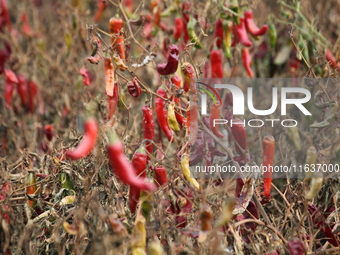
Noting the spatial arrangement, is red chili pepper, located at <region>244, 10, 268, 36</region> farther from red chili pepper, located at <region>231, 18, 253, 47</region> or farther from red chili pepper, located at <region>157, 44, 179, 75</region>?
red chili pepper, located at <region>157, 44, 179, 75</region>

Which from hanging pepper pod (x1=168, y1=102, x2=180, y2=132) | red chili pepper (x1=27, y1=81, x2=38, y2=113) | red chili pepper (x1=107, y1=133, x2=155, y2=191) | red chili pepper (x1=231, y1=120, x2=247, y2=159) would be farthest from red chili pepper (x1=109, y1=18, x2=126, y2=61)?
red chili pepper (x1=27, y1=81, x2=38, y2=113)

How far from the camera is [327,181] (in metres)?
2.87

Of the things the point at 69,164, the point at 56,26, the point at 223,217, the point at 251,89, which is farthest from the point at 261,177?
the point at 56,26

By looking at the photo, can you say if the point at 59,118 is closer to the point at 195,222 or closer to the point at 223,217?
the point at 195,222

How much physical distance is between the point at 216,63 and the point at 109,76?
1164mm

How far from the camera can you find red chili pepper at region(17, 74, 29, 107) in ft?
14.0

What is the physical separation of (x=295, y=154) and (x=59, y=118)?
6.21 feet

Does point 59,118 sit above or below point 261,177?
below

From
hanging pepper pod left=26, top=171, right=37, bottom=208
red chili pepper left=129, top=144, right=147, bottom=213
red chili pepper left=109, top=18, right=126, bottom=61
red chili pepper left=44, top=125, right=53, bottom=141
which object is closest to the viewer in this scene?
red chili pepper left=129, top=144, right=147, bottom=213

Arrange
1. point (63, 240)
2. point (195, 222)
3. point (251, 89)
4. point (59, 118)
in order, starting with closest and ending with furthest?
point (195, 222), point (63, 240), point (59, 118), point (251, 89)

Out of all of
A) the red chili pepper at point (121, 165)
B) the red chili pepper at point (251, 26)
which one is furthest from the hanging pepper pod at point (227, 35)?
the red chili pepper at point (121, 165)

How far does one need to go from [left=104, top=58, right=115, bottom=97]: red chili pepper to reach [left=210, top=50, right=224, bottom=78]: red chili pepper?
112 centimetres

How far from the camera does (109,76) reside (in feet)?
9.13

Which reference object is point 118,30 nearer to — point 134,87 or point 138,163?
point 134,87
